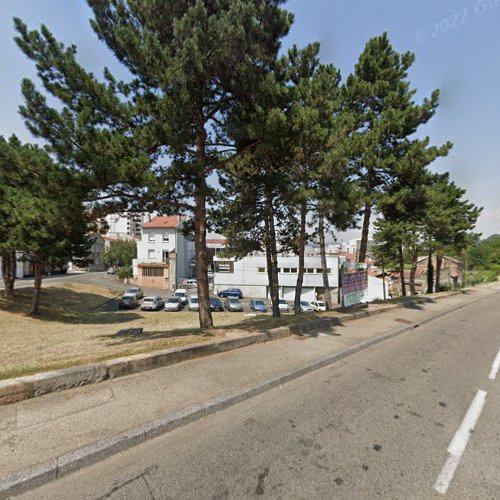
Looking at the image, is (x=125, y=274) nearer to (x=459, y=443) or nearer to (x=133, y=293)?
(x=133, y=293)

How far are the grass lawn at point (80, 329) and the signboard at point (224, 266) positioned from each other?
13.9 meters

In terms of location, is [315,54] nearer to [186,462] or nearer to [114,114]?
[114,114]

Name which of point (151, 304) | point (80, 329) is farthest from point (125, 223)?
point (80, 329)

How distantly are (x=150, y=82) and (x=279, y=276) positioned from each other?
102ft

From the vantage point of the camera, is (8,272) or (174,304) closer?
(8,272)

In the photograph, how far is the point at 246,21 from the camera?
562 cm

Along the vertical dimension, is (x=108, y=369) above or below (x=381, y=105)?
below

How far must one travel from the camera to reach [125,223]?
4259 inches

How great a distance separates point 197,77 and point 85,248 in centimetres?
1623

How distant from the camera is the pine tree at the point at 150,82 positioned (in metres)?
5.37

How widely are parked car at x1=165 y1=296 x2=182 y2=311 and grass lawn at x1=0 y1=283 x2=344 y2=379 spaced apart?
243 cm

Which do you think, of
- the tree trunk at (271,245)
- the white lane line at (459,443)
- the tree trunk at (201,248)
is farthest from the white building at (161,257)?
the white lane line at (459,443)

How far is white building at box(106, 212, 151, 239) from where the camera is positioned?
301 inches

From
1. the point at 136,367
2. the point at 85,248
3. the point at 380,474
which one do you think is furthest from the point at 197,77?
the point at 85,248
